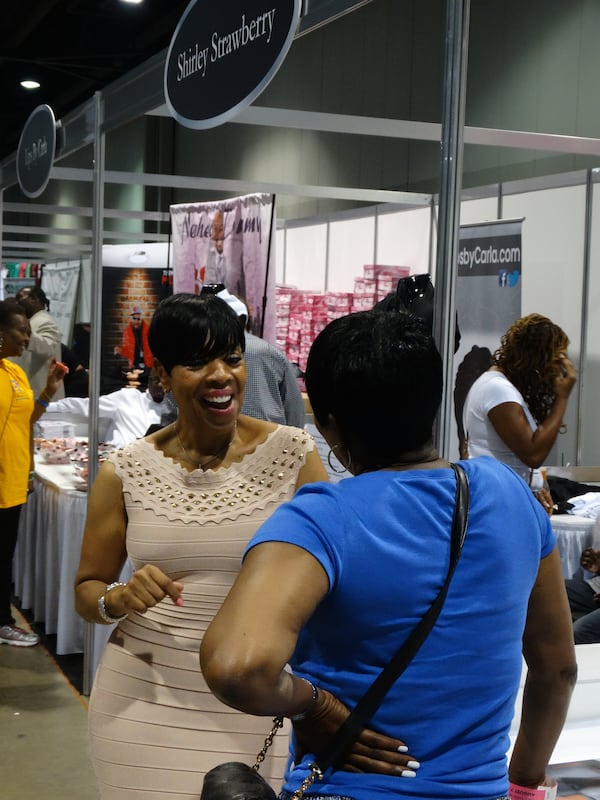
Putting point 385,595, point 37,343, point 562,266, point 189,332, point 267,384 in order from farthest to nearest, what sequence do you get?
point 37,343
point 562,266
point 267,384
point 189,332
point 385,595

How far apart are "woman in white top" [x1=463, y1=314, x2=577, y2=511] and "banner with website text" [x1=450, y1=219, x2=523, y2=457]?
3.37 feet

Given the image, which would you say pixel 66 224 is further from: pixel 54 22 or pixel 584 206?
pixel 584 206

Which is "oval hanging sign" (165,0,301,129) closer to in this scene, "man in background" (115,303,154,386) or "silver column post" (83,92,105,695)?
"silver column post" (83,92,105,695)

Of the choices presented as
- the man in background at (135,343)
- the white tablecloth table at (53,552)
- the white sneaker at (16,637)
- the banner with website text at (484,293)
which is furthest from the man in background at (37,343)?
the banner with website text at (484,293)

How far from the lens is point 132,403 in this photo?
6.09 m

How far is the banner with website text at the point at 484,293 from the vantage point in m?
4.95

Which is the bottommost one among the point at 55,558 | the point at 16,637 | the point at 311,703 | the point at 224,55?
the point at 16,637

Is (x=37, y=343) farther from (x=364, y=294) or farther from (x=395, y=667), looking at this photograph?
(x=395, y=667)

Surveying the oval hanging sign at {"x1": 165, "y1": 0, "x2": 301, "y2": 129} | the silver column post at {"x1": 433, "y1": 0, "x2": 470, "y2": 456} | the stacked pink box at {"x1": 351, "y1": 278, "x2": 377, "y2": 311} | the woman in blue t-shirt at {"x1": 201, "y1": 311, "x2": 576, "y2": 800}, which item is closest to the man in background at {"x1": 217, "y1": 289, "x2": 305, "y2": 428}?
the oval hanging sign at {"x1": 165, "y1": 0, "x2": 301, "y2": 129}

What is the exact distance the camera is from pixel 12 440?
4613mm

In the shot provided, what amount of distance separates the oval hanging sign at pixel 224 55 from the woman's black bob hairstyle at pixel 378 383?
1344 millimetres

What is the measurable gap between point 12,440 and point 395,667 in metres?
3.92

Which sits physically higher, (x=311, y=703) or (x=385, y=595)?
(x=385, y=595)

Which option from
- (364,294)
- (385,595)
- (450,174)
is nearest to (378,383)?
(385,595)
